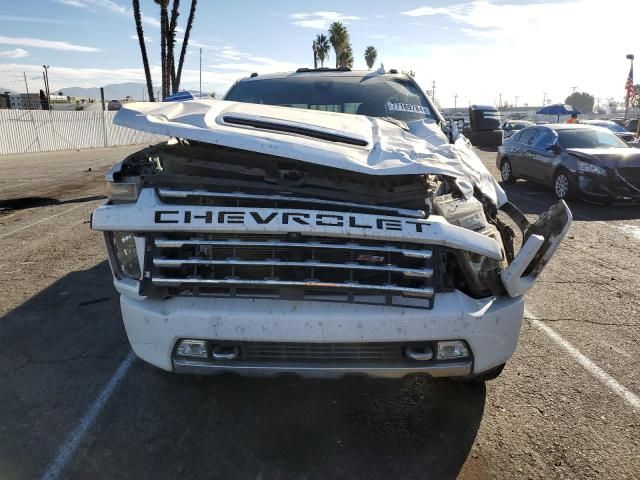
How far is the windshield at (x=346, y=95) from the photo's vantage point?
4371mm

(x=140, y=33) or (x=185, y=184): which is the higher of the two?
(x=140, y=33)

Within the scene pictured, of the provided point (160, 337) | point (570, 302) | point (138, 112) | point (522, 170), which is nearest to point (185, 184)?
point (138, 112)

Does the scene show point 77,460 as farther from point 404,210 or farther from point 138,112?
point 404,210

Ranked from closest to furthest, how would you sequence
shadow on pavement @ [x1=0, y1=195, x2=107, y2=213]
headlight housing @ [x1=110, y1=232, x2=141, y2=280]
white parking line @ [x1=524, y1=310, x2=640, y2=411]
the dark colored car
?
1. headlight housing @ [x1=110, y1=232, x2=141, y2=280]
2. white parking line @ [x1=524, y1=310, x2=640, y2=411]
3. the dark colored car
4. shadow on pavement @ [x1=0, y1=195, x2=107, y2=213]

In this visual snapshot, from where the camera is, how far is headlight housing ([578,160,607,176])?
925 cm

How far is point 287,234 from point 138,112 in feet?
3.85

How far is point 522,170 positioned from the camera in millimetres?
11820

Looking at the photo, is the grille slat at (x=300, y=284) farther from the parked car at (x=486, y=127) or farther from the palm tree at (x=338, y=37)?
the palm tree at (x=338, y=37)

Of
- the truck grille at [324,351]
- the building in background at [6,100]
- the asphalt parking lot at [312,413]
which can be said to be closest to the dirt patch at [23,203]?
the asphalt parking lot at [312,413]

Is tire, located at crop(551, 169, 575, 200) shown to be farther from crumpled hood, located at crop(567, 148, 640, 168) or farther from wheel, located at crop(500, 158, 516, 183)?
wheel, located at crop(500, 158, 516, 183)

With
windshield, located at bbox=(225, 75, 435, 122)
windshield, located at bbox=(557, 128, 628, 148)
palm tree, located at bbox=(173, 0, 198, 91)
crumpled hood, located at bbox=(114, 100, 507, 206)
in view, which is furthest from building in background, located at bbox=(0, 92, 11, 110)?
crumpled hood, located at bbox=(114, 100, 507, 206)

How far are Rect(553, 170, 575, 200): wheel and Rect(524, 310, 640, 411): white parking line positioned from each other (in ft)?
21.2

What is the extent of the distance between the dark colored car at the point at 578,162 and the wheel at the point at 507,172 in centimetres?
14

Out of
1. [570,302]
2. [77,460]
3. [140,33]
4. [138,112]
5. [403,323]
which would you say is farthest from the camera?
[140,33]
